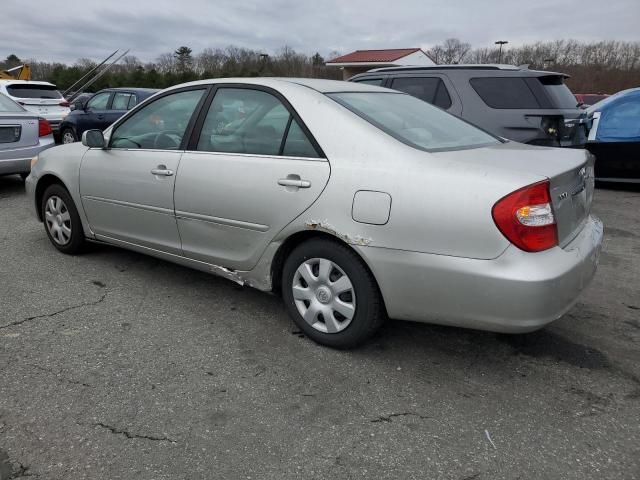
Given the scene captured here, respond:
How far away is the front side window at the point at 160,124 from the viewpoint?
372cm

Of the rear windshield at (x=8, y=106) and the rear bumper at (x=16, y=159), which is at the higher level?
the rear windshield at (x=8, y=106)

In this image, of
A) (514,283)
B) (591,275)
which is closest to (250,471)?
(514,283)

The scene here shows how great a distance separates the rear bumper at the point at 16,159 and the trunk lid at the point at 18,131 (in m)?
0.06

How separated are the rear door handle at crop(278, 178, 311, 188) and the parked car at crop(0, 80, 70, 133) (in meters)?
12.0

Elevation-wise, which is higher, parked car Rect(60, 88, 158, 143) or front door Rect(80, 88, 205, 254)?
parked car Rect(60, 88, 158, 143)

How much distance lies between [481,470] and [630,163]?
274 inches

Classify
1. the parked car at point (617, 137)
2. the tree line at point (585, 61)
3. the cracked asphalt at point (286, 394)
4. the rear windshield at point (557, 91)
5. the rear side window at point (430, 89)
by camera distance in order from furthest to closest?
1. the tree line at point (585, 61)
2. the parked car at point (617, 137)
3. the rear side window at point (430, 89)
4. the rear windshield at point (557, 91)
5. the cracked asphalt at point (286, 394)

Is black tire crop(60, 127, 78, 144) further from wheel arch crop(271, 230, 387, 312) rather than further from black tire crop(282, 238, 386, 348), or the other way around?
black tire crop(282, 238, 386, 348)

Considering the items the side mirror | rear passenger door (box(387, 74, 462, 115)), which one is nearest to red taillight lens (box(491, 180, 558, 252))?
the side mirror

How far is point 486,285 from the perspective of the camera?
244cm

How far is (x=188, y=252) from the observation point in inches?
143

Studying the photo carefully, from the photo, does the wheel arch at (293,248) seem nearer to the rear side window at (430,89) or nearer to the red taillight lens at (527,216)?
the red taillight lens at (527,216)

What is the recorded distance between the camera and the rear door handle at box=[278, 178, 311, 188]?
293cm

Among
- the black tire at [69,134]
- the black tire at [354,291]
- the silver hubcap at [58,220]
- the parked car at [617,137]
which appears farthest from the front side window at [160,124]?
the black tire at [69,134]
